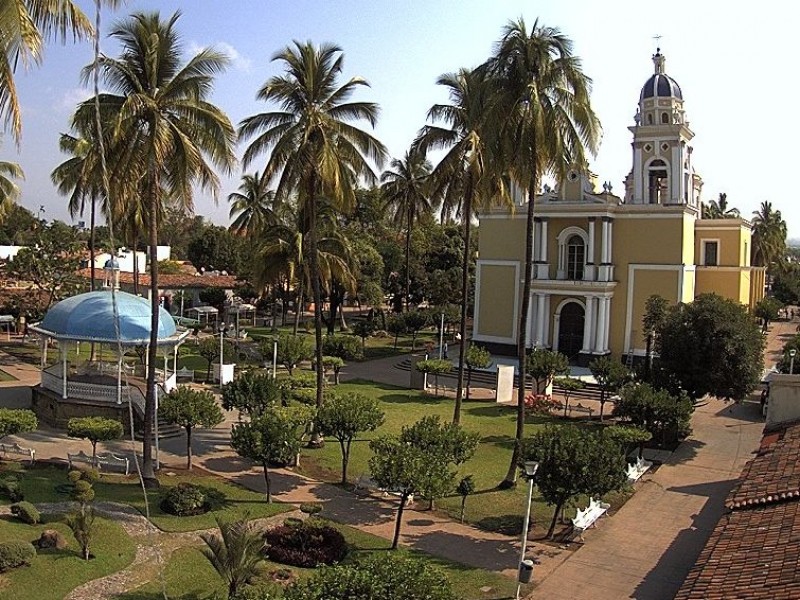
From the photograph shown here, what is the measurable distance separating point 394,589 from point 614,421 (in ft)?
74.1

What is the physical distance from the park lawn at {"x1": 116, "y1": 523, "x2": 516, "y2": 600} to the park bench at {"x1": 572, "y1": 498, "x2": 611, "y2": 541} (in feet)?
9.71

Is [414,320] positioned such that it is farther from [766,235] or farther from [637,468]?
[766,235]

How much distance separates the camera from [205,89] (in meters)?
18.9

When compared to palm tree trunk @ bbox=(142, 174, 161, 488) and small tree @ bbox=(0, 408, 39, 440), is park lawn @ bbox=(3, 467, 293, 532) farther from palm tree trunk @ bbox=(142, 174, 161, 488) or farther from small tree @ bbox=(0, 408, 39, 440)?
small tree @ bbox=(0, 408, 39, 440)

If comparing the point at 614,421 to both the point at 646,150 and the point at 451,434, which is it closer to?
the point at 451,434

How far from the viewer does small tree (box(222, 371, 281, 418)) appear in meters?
21.7

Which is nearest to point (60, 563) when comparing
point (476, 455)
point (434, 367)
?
point (476, 455)

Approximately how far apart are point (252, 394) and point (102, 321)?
7.15m

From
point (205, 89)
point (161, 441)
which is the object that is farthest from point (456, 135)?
point (161, 441)

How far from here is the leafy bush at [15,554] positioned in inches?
516

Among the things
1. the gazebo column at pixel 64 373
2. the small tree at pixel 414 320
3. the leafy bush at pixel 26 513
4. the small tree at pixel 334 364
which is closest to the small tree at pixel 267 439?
the leafy bush at pixel 26 513

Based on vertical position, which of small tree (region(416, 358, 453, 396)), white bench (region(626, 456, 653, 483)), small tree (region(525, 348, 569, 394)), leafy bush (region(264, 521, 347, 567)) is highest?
small tree (region(525, 348, 569, 394))

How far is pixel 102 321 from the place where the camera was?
25234 millimetres

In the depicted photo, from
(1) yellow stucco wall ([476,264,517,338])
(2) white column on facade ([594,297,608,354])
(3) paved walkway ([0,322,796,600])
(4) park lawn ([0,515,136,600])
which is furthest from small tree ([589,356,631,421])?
(4) park lawn ([0,515,136,600])
